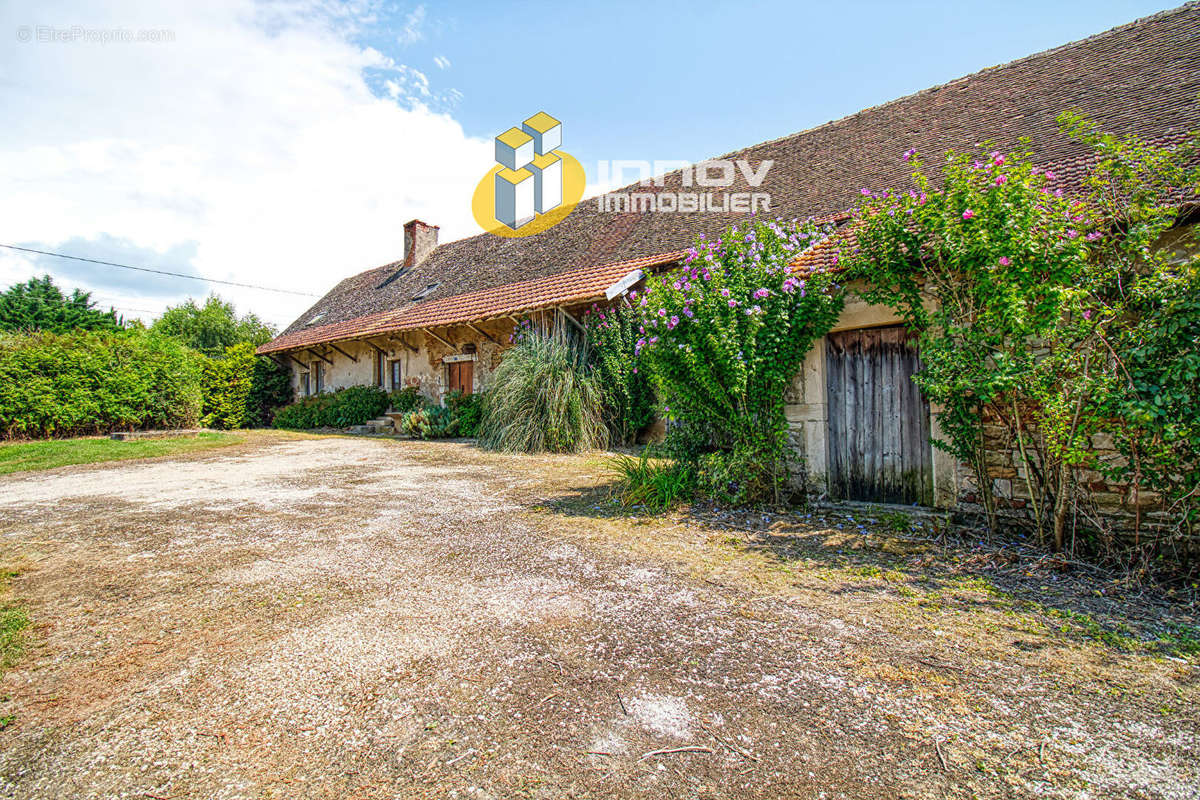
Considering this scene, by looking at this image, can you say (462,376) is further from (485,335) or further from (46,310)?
(46,310)

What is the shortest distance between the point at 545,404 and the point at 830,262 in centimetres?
502

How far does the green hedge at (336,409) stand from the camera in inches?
566

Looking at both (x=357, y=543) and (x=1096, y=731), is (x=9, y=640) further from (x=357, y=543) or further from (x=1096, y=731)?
(x=1096, y=731)

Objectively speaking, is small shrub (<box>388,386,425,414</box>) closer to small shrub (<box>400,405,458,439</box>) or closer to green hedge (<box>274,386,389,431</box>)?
green hedge (<box>274,386,389,431</box>)

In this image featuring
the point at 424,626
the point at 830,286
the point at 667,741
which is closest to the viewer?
the point at 667,741

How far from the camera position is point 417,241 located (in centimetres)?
Answer: 1823

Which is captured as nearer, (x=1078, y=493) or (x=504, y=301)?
(x=1078, y=493)

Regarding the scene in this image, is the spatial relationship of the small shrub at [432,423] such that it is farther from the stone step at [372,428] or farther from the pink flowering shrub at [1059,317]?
the pink flowering shrub at [1059,317]

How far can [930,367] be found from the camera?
3645mm

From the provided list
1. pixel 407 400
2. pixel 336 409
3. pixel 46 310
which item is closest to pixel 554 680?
Answer: pixel 407 400

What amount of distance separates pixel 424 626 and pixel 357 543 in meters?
1.65

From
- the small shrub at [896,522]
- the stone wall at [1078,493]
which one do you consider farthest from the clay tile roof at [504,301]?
the stone wall at [1078,493]

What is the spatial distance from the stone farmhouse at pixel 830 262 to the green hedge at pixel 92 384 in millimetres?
3606

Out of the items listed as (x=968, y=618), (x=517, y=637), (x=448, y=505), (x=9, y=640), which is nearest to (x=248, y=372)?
(x=448, y=505)
